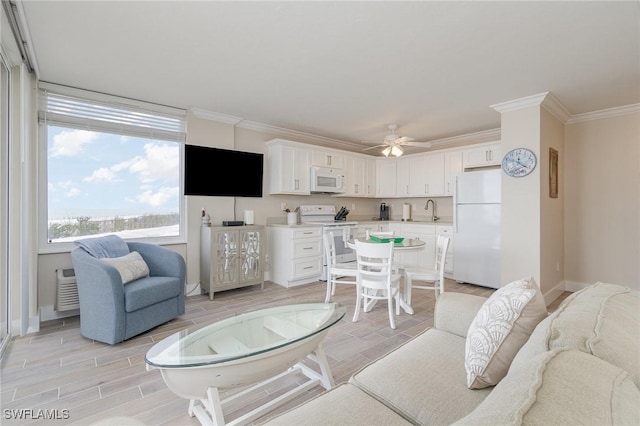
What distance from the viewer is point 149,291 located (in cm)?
275

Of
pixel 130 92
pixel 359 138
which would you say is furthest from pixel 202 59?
pixel 359 138

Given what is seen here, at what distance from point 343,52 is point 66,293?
3.61 meters

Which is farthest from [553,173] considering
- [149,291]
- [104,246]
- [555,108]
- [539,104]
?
[104,246]

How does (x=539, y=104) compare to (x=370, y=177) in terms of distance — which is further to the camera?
(x=370, y=177)

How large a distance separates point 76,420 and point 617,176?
600 centimetres

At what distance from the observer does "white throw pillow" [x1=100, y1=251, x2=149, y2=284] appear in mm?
2795

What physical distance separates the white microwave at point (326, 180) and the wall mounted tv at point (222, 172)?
36.2 inches

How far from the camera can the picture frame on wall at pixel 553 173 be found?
3766 millimetres

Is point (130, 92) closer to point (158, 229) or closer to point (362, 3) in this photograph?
point (158, 229)

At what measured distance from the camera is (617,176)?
12.9ft

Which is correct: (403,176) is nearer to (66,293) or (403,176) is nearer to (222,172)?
(222,172)

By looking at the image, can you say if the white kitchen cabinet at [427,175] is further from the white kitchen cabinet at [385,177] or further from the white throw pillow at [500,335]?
the white throw pillow at [500,335]

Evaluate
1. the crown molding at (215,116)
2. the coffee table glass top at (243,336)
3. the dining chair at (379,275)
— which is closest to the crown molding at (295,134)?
the crown molding at (215,116)

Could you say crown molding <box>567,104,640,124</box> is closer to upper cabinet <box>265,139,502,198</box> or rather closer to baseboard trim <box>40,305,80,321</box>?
upper cabinet <box>265,139,502,198</box>
